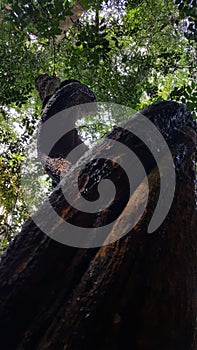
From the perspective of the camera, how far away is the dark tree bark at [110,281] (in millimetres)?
1403

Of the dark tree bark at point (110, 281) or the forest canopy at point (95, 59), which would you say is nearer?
the dark tree bark at point (110, 281)

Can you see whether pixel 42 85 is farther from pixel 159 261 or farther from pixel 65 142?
pixel 159 261

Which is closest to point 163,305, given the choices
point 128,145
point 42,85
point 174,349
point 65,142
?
point 174,349

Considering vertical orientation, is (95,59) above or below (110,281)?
above

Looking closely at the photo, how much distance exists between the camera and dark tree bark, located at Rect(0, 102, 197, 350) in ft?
4.60

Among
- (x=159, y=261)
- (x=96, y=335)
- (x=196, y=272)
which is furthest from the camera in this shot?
(x=196, y=272)

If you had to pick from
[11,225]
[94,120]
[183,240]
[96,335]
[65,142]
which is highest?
[94,120]

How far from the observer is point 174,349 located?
1407 mm

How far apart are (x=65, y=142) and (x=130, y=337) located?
2029 millimetres

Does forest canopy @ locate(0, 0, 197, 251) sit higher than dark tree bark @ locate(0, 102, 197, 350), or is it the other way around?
forest canopy @ locate(0, 0, 197, 251)

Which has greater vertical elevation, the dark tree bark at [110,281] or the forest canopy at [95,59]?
the forest canopy at [95,59]

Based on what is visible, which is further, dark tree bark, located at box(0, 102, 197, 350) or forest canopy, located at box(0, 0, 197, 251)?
forest canopy, located at box(0, 0, 197, 251)

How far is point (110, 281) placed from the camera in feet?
4.75

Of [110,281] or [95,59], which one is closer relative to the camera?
→ [110,281]
